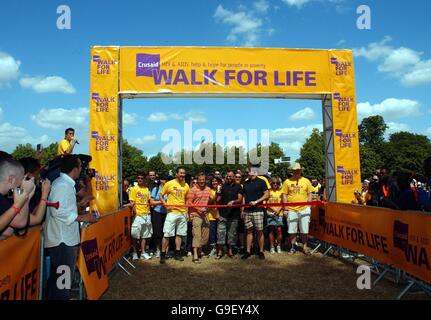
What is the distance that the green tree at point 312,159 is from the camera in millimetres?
57622

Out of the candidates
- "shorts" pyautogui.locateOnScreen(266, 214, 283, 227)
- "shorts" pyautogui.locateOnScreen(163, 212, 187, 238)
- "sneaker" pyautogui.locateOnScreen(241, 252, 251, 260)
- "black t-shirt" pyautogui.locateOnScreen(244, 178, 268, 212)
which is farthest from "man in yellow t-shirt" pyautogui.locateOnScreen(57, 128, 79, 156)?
"shorts" pyautogui.locateOnScreen(266, 214, 283, 227)

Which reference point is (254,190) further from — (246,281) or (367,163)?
(367,163)

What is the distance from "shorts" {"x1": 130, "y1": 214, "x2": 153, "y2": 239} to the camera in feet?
28.0

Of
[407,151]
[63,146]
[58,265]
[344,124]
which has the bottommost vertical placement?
[58,265]

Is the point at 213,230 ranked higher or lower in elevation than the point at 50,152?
lower

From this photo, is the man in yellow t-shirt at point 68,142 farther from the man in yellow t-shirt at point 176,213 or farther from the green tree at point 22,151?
the green tree at point 22,151

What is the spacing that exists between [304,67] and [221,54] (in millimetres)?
2187

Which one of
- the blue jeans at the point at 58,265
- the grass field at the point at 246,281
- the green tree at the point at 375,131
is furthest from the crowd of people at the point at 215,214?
the green tree at the point at 375,131

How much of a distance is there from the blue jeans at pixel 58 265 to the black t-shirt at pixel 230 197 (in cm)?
490

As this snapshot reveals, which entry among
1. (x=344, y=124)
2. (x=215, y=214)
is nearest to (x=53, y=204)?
(x=215, y=214)

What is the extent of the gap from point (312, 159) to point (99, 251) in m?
57.7

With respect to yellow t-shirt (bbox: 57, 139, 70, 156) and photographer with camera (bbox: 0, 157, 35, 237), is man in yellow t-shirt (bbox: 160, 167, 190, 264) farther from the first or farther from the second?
→ photographer with camera (bbox: 0, 157, 35, 237)

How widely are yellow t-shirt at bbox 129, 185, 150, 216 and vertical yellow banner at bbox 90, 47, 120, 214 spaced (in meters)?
0.47

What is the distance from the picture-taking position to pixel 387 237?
5.84 meters
